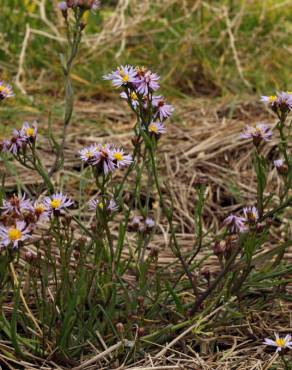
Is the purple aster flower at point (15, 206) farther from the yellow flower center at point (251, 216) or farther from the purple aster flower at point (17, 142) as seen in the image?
the yellow flower center at point (251, 216)

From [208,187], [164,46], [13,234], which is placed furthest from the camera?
[164,46]

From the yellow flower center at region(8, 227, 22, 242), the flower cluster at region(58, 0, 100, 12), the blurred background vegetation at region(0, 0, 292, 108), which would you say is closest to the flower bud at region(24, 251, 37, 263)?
the yellow flower center at region(8, 227, 22, 242)

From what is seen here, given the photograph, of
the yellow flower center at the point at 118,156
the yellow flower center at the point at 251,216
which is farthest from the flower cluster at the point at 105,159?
the yellow flower center at the point at 251,216

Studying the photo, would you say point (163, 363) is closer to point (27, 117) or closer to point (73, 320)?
point (73, 320)

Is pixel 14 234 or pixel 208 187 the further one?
pixel 208 187

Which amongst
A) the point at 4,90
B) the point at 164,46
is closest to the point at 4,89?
the point at 4,90

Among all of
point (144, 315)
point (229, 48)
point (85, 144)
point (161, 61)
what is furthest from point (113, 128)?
point (144, 315)

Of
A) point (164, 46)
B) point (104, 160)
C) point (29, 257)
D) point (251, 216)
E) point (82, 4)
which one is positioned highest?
point (164, 46)

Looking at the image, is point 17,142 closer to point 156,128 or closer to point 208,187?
point 156,128
